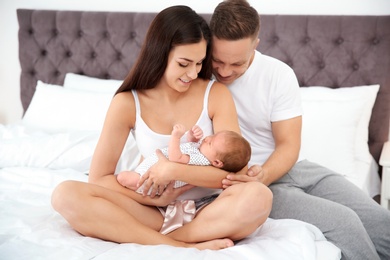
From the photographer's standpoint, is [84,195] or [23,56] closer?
[84,195]

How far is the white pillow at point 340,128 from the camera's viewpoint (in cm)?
238

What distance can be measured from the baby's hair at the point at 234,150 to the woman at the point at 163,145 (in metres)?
0.06

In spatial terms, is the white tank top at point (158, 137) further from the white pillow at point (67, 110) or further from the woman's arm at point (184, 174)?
the white pillow at point (67, 110)

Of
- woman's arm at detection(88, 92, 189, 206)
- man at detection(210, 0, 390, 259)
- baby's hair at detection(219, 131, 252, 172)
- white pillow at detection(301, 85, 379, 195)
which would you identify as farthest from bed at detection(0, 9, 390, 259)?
baby's hair at detection(219, 131, 252, 172)

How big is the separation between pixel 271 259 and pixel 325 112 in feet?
3.96

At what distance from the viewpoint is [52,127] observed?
273 centimetres

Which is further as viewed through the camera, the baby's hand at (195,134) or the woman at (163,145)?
the baby's hand at (195,134)

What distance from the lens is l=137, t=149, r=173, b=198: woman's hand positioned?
158cm

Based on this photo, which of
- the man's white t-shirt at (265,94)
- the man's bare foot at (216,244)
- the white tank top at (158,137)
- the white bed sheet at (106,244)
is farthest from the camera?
the man's white t-shirt at (265,94)

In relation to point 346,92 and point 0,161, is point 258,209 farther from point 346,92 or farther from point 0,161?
point 0,161

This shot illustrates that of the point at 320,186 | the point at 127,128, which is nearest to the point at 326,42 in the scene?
the point at 320,186

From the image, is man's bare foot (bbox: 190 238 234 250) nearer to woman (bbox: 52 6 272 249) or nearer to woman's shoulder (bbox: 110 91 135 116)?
woman (bbox: 52 6 272 249)

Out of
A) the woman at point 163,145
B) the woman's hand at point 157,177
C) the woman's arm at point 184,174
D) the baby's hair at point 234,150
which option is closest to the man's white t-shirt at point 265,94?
the woman at point 163,145

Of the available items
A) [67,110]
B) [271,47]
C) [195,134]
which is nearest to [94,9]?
[67,110]
